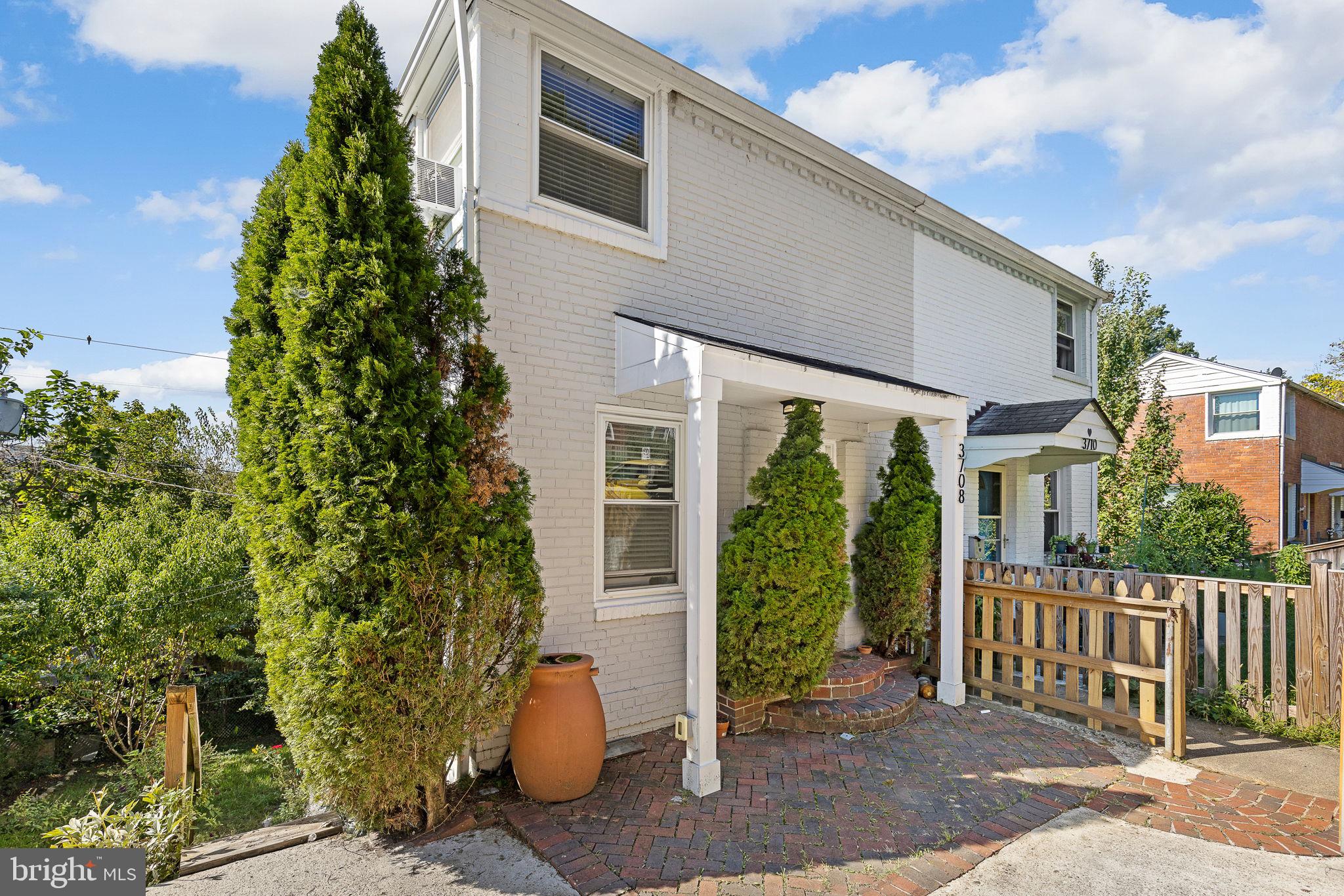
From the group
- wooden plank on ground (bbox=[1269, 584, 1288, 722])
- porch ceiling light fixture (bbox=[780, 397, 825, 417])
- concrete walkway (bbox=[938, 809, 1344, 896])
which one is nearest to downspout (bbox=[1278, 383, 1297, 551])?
wooden plank on ground (bbox=[1269, 584, 1288, 722])

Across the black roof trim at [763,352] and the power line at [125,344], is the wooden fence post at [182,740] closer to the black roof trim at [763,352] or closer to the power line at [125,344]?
the power line at [125,344]

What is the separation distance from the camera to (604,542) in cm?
528

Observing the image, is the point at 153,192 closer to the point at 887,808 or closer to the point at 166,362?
the point at 166,362

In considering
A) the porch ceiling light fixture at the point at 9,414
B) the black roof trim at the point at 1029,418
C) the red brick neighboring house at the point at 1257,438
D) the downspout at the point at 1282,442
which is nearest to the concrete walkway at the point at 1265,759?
the black roof trim at the point at 1029,418

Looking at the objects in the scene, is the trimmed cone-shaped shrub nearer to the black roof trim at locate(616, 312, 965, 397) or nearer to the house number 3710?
the black roof trim at locate(616, 312, 965, 397)

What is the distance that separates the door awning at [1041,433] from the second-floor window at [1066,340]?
3.08 m

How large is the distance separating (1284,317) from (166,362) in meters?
35.4

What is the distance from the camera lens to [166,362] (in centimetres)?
1334

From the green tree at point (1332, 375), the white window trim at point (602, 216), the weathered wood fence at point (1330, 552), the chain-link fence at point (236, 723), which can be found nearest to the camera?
the white window trim at point (602, 216)

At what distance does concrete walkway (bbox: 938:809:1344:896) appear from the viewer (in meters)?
3.22

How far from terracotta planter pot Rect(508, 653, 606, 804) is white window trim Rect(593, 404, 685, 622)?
0.93m

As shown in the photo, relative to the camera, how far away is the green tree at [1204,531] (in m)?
10.4

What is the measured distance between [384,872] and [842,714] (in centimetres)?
377

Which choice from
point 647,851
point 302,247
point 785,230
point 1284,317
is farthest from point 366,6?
point 1284,317
